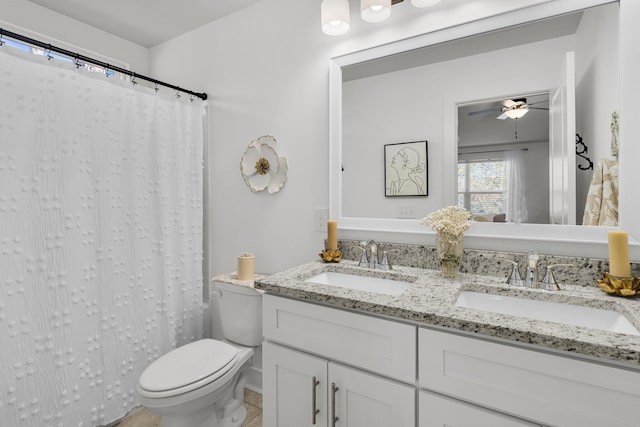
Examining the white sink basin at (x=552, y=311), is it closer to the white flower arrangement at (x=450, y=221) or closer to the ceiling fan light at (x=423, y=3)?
the white flower arrangement at (x=450, y=221)

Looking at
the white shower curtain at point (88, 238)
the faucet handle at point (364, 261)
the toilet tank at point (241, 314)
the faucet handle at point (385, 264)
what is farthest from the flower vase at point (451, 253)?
the white shower curtain at point (88, 238)

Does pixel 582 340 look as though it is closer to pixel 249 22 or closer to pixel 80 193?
pixel 80 193

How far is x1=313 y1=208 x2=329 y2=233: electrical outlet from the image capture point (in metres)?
1.83

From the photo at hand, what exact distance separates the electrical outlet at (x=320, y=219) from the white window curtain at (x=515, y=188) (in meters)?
0.89

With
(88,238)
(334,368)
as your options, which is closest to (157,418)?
(88,238)

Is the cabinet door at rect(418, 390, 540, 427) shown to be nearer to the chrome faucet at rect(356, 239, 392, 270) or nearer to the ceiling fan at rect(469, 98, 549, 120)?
the chrome faucet at rect(356, 239, 392, 270)

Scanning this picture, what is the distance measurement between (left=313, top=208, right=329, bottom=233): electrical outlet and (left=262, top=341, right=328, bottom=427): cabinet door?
730mm

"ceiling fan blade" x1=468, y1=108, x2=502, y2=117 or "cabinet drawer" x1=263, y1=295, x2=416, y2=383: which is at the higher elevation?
Result: "ceiling fan blade" x1=468, y1=108, x2=502, y2=117

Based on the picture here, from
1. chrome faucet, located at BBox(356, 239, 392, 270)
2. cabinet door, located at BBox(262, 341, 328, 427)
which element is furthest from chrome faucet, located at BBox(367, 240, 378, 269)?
cabinet door, located at BBox(262, 341, 328, 427)

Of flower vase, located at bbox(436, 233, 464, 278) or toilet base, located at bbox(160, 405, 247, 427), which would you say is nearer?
flower vase, located at bbox(436, 233, 464, 278)

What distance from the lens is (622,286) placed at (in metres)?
1.05

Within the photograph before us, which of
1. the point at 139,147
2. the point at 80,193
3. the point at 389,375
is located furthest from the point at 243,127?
the point at 389,375

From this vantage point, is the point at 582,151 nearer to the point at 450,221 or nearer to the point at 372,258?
the point at 450,221

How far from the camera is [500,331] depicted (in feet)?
2.78
